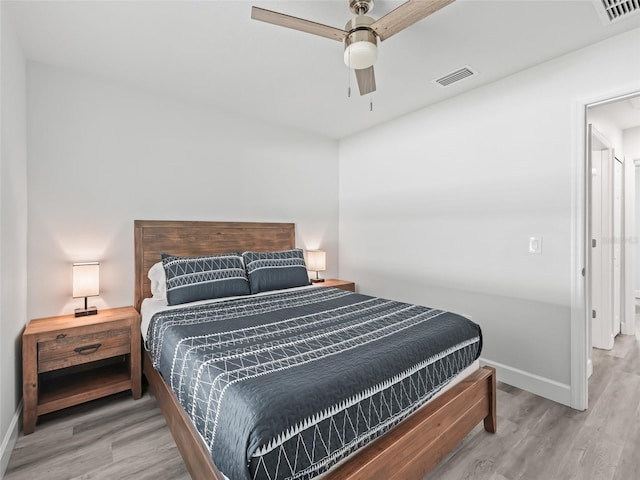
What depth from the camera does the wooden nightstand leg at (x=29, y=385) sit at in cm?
204

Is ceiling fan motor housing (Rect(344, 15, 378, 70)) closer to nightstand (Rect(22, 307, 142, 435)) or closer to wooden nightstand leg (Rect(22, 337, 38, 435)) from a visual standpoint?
nightstand (Rect(22, 307, 142, 435))

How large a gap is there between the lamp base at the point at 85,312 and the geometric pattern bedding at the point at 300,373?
62cm

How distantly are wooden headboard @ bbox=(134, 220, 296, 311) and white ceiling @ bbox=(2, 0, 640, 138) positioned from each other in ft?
4.12

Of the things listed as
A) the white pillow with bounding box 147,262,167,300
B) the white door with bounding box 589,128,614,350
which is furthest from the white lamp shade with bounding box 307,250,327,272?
the white door with bounding box 589,128,614,350

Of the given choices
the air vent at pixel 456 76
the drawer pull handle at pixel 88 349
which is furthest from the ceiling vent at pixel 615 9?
the drawer pull handle at pixel 88 349

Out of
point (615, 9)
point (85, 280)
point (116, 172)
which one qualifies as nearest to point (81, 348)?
point (85, 280)

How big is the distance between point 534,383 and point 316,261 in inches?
93.6

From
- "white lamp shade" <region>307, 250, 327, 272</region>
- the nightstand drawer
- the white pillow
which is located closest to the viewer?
the nightstand drawer

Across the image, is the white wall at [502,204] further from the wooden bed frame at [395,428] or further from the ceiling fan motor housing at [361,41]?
the ceiling fan motor housing at [361,41]

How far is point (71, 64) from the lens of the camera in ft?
8.20

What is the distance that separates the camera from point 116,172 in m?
2.81

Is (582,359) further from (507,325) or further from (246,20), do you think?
(246,20)

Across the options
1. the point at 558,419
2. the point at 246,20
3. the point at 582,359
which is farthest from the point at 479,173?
the point at 246,20

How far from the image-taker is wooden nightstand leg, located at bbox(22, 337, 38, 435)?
204cm
